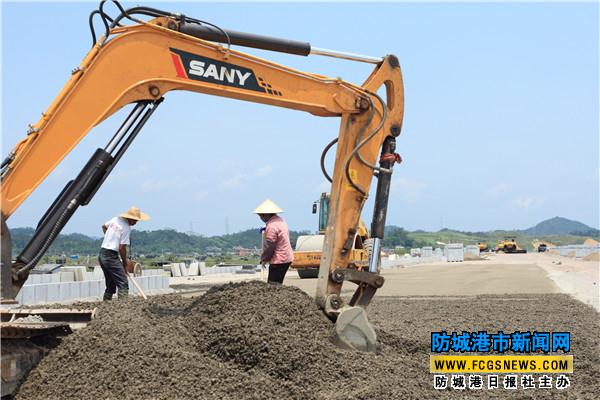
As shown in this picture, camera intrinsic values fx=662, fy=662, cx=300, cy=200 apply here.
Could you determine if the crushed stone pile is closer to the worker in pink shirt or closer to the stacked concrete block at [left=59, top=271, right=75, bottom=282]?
the worker in pink shirt

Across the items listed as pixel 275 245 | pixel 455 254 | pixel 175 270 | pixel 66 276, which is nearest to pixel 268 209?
pixel 275 245

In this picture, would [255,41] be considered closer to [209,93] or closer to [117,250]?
[209,93]

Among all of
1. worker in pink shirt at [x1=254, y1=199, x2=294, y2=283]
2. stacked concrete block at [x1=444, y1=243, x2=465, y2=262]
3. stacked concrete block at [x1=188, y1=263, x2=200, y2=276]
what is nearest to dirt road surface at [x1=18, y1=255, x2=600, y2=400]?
worker in pink shirt at [x1=254, y1=199, x2=294, y2=283]

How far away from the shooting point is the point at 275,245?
791cm

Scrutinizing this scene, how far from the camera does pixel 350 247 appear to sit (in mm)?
7348

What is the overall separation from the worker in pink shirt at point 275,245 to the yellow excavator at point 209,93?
80 centimetres

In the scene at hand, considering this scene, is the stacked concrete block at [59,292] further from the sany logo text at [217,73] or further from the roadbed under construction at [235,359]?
the sany logo text at [217,73]

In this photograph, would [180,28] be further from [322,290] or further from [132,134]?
[322,290]

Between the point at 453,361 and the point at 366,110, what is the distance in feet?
9.58

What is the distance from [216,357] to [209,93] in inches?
102

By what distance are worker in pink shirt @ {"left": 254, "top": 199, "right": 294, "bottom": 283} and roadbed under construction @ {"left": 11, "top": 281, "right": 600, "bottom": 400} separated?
0.91 m

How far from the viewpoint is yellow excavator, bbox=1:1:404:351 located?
5.55 meters

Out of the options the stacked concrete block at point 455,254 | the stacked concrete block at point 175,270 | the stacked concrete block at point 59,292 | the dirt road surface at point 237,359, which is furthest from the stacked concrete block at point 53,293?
the stacked concrete block at point 455,254

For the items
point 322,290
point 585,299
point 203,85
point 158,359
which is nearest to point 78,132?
point 203,85
